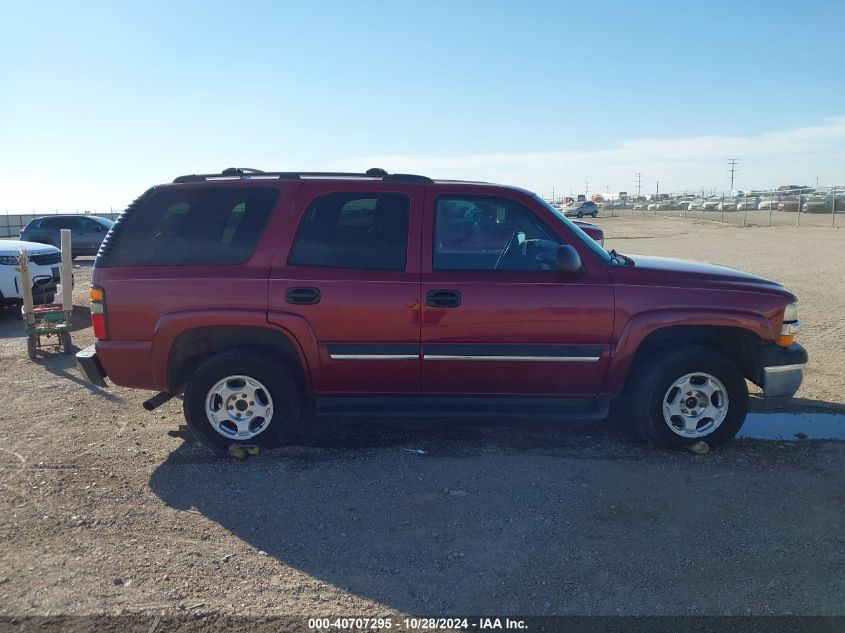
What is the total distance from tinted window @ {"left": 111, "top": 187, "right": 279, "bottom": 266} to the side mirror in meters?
2.05

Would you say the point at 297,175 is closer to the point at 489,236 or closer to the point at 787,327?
the point at 489,236

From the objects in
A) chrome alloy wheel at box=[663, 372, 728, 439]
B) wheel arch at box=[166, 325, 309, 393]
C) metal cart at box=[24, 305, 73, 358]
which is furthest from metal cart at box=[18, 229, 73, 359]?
chrome alloy wheel at box=[663, 372, 728, 439]

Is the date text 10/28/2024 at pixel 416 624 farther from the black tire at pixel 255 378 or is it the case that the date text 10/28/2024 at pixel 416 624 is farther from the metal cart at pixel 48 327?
the metal cart at pixel 48 327

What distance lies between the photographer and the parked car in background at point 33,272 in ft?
34.1

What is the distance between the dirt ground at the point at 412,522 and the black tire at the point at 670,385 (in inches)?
6.7

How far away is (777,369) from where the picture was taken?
4879mm

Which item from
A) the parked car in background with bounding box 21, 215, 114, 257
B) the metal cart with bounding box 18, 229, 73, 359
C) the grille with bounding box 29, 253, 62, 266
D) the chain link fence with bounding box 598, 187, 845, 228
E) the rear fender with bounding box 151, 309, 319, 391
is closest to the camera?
the rear fender with bounding box 151, 309, 319, 391

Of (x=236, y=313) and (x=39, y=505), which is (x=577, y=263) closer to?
(x=236, y=313)

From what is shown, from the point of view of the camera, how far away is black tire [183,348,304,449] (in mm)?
4848

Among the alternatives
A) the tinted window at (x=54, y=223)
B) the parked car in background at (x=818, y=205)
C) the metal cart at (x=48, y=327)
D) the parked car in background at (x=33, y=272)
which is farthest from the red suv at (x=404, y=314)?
the parked car in background at (x=818, y=205)

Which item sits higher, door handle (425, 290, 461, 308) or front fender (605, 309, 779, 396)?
door handle (425, 290, 461, 308)

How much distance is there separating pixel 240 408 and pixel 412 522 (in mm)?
1702

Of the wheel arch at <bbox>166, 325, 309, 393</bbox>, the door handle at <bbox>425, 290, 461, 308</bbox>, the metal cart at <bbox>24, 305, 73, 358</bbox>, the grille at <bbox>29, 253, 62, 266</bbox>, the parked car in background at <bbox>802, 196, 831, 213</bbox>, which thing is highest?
the parked car in background at <bbox>802, 196, 831, 213</bbox>

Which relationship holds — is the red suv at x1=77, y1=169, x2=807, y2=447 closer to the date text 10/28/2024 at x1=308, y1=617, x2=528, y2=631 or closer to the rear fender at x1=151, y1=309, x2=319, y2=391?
the rear fender at x1=151, y1=309, x2=319, y2=391
